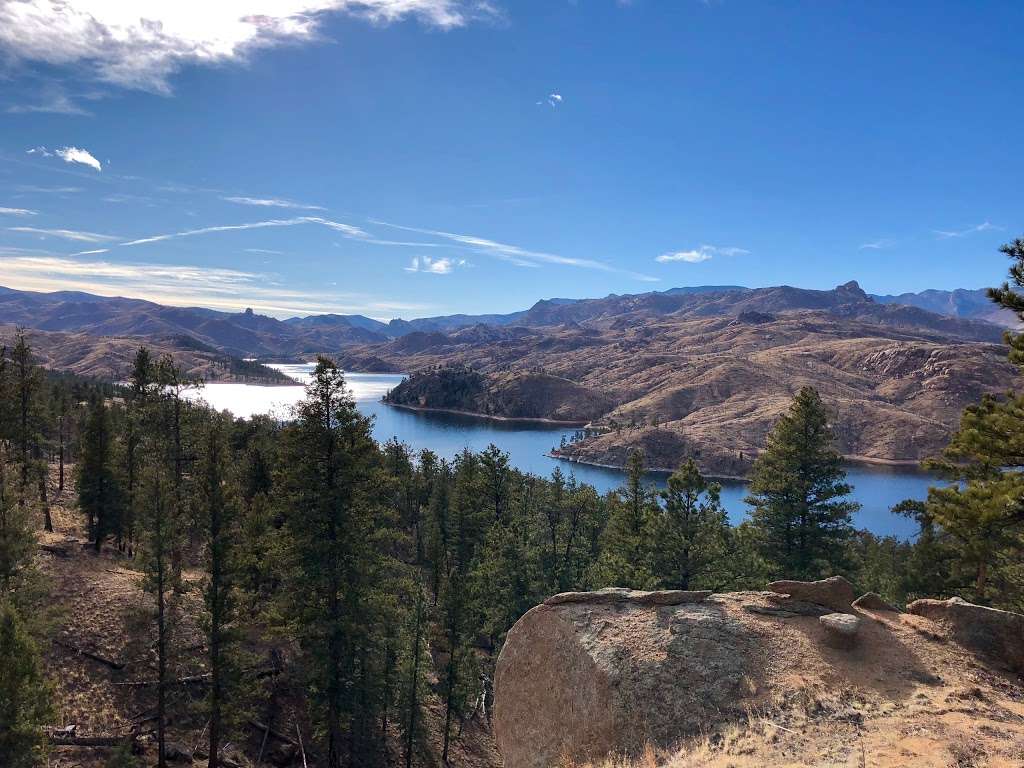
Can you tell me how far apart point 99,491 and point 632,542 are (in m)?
39.2

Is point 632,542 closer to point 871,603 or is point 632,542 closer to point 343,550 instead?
point 871,603

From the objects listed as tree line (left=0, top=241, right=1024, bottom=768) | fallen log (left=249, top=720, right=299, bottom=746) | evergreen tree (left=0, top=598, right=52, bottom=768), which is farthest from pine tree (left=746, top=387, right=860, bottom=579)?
evergreen tree (left=0, top=598, right=52, bottom=768)

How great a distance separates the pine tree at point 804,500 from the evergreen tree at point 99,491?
44.8 metres

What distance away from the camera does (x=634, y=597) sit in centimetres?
1831

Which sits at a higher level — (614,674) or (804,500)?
(804,500)

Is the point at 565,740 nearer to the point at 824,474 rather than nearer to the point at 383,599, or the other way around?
the point at 383,599

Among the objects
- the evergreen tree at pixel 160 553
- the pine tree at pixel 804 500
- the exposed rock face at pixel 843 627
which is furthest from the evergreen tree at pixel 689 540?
the evergreen tree at pixel 160 553

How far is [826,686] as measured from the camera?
572 inches

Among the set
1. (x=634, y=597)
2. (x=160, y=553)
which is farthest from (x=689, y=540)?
(x=160, y=553)

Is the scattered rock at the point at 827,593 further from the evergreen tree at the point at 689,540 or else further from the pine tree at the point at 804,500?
the evergreen tree at the point at 689,540

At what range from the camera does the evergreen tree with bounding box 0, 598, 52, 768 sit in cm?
1916

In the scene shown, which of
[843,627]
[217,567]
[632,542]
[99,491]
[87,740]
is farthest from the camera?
[99,491]

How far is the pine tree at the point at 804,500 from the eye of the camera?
3003 cm

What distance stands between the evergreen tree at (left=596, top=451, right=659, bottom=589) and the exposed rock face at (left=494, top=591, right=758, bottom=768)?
538 inches
